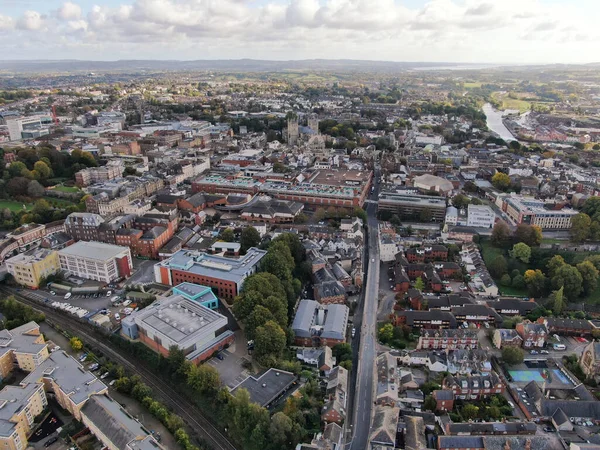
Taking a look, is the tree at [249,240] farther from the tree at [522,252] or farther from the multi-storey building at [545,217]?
the multi-storey building at [545,217]

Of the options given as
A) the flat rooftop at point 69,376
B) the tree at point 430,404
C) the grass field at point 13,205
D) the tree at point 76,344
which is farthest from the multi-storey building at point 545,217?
the grass field at point 13,205

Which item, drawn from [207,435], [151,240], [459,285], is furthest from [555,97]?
[207,435]

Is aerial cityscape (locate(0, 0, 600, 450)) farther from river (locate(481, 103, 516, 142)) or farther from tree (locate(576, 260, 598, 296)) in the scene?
river (locate(481, 103, 516, 142))

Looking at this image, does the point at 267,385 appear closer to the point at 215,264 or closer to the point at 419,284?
the point at 215,264

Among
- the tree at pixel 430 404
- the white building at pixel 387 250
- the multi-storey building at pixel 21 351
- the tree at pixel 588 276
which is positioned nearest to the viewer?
the tree at pixel 430 404

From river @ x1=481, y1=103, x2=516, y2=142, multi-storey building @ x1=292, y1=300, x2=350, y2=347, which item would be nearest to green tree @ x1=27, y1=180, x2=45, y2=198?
multi-storey building @ x1=292, y1=300, x2=350, y2=347

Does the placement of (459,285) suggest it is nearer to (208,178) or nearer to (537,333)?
(537,333)
